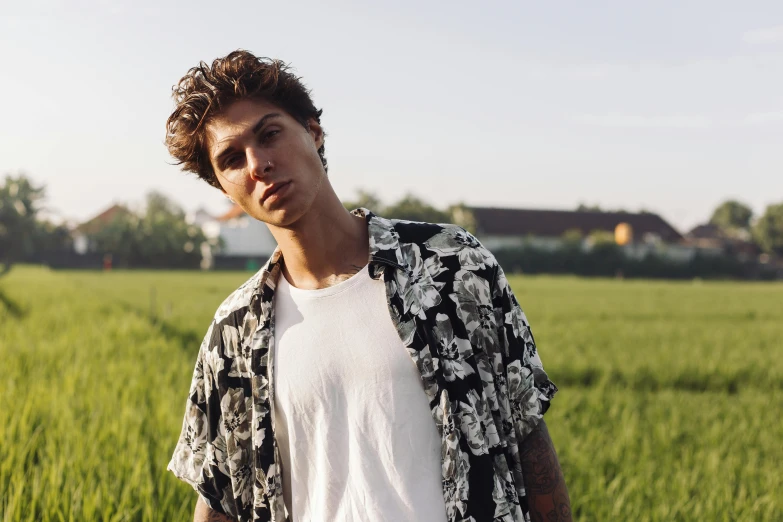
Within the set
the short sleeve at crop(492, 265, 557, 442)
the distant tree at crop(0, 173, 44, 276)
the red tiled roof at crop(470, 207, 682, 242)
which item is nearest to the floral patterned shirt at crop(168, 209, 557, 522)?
the short sleeve at crop(492, 265, 557, 442)

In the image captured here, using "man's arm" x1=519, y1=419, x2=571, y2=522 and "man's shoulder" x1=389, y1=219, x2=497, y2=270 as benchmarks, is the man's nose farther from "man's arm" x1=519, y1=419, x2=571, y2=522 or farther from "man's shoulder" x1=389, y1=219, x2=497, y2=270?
"man's arm" x1=519, y1=419, x2=571, y2=522

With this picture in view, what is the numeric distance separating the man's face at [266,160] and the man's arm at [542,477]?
656 mm

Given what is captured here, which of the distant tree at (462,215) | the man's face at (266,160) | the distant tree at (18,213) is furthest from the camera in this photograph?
the distant tree at (462,215)

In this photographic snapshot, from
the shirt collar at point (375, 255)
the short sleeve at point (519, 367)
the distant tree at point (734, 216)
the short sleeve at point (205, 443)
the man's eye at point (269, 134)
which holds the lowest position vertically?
the short sleeve at point (205, 443)

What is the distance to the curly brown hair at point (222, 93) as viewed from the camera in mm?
1456

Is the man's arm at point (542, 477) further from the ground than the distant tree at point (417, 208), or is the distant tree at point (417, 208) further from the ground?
the distant tree at point (417, 208)

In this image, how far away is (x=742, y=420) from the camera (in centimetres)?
523

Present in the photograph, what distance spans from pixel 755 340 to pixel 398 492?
10.3 meters

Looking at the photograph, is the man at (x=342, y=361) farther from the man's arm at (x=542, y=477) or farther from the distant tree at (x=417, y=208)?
the distant tree at (x=417, y=208)

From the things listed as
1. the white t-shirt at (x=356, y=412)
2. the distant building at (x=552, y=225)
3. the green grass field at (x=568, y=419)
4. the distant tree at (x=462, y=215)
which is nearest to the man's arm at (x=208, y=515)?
the white t-shirt at (x=356, y=412)

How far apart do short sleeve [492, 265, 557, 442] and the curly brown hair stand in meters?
0.57

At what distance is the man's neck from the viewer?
4.79 feet

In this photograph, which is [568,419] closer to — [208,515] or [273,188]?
[208,515]

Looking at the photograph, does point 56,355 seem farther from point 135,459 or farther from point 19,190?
point 19,190
